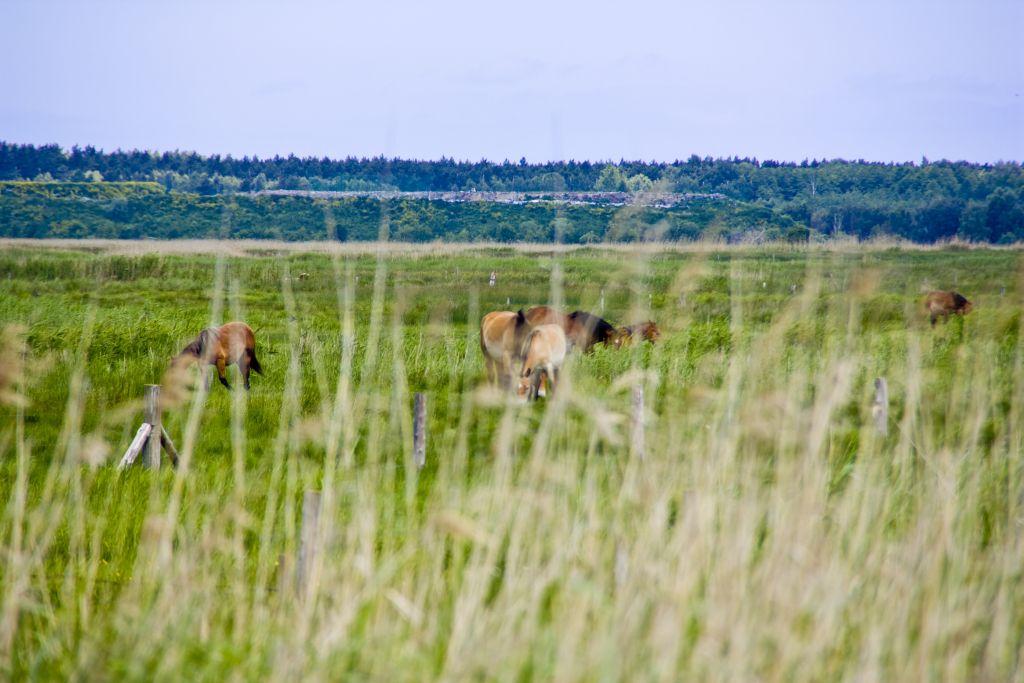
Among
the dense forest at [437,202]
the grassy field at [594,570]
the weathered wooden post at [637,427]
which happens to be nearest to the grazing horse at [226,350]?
the grassy field at [594,570]

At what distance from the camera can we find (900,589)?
3412 millimetres

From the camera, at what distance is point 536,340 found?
11.3m

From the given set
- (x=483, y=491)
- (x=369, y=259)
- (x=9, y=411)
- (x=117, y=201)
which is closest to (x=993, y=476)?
(x=483, y=491)

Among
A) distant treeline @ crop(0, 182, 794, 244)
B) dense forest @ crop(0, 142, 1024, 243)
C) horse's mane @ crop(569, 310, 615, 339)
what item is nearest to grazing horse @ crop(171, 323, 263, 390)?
horse's mane @ crop(569, 310, 615, 339)

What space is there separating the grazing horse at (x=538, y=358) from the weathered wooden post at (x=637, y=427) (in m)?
3.90

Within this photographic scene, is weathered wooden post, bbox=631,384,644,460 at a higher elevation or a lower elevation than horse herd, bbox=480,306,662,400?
higher

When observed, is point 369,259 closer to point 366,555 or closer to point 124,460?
point 124,460

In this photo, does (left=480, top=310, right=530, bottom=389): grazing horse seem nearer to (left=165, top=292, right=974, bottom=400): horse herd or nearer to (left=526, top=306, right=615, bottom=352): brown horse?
(left=165, top=292, right=974, bottom=400): horse herd

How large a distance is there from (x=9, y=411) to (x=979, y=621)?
389 inches

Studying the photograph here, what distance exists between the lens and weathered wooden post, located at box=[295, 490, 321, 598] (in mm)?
3444

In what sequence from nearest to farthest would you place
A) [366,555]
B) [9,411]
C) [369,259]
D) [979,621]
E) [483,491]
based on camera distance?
[366,555], [979,621], [483,491], [9,411], [369,259]

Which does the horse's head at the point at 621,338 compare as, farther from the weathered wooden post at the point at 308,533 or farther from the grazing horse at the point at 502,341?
the weathered wooden post at the point at 308,533

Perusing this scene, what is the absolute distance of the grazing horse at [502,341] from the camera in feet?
40.3

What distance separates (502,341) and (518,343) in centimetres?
68
